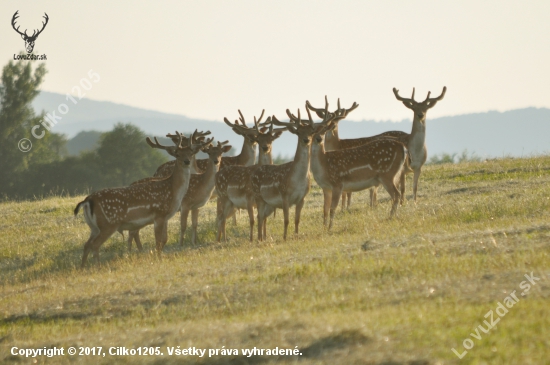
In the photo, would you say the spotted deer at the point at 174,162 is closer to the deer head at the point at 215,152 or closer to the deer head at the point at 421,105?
the deer head at the point at 215,152

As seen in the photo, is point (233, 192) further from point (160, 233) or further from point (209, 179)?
point (160, 233)

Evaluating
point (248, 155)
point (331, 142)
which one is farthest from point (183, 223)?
point (331, 142)

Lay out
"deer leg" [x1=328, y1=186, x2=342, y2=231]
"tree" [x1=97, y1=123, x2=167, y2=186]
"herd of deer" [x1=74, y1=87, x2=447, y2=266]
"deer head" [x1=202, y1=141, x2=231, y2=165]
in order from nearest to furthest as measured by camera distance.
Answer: "herd of deer" [x1=74, y1=87, x2=447, y2=266] < "deer leg" [x1=328, y1=186, x2=342, y2=231] < "deer head" [x1=202, y1=141, x2=231, y2=165] < "tree" [x1=97, y1=123, x2=167, y2=186]

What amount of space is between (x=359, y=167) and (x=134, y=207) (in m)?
4.34

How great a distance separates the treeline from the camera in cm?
5762

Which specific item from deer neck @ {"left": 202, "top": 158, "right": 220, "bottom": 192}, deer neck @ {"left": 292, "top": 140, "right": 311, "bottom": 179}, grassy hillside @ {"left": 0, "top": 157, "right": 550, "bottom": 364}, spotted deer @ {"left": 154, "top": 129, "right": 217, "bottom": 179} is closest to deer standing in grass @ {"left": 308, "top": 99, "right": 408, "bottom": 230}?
grassy hillside @ {"left": 0, "top": 157, "right": 550, "bottom": 364}

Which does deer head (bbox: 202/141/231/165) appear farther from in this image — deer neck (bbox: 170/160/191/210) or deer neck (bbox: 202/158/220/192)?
deer neck (bbox: 170/160/191/210)

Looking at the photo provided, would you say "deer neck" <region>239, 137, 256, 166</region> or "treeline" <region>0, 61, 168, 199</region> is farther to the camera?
"treeline" <region>0, 61, 168, 199</region>

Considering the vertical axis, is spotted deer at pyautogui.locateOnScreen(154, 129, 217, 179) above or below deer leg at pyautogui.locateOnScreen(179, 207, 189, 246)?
above

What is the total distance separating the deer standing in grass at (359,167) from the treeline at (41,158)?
1646 inches

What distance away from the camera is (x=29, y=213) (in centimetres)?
2211

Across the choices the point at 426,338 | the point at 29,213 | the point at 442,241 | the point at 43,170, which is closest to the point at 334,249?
the point at 442,241

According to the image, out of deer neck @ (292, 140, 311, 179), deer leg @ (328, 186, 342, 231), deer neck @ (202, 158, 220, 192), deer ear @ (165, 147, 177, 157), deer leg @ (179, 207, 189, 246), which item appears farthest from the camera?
deer neck @ (202, 158, 220, 192)

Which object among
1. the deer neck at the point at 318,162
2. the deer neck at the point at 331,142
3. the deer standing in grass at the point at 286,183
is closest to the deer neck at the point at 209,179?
the deer standing in grass at the point at 286,183
